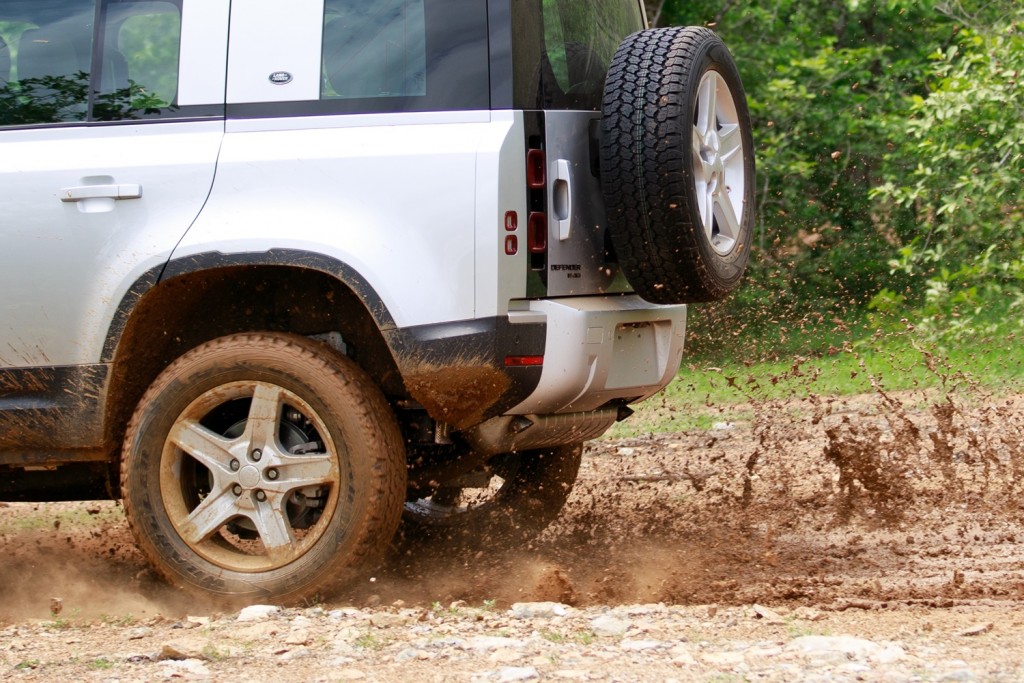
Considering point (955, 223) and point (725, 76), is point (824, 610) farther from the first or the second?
point (955, 223)

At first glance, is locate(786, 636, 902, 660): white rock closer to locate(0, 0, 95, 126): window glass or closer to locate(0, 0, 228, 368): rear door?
locate(0, 0, 228, 368): rear door

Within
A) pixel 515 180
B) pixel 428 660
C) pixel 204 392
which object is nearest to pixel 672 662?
pixel 428 660

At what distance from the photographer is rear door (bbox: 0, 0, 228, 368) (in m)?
4.03

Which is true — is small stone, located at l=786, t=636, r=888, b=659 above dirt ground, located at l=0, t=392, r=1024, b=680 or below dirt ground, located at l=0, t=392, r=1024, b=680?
above

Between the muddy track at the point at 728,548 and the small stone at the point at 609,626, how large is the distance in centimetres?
57

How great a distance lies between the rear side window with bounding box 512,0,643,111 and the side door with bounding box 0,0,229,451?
Result: 0.93 meters

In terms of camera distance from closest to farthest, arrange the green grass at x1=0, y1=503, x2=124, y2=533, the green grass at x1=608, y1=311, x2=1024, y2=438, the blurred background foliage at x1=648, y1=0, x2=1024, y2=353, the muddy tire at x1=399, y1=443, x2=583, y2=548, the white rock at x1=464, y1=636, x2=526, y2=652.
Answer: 1. the white rock at x1=464, y1=636, x2=526, y2=652
2. the muddy tire at x1=399, y1=443, x2=583, y2=548
3. the green grass at x1=0, y1=503, x2=124, y2=533
4. the green grass at x1=608, y1=311, x2=1024, y2=438
5. the blurred background foliage at x1=648, y1=0, x2=1024, y2=353

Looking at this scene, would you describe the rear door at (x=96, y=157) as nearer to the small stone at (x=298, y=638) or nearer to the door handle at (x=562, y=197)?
the door handle at (x=562, y=197)

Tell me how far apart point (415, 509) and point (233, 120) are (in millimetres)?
1866

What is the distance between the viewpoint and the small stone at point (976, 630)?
3.29 meters

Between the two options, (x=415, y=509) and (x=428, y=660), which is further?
(x=415, y=509)

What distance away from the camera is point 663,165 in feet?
12.8

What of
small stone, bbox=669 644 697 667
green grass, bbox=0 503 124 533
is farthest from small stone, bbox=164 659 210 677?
green grass, bbox=0 503 124 533

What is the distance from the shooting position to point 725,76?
437cm
